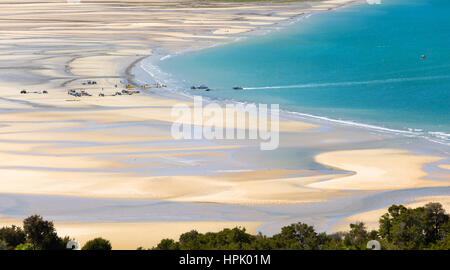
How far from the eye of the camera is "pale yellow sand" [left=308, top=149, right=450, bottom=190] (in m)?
34.3

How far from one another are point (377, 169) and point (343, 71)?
3800 cm

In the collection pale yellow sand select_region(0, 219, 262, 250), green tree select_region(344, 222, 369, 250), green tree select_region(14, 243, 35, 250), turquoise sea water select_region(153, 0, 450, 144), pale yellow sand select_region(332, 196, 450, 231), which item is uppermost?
turquoise sea water select_region(153, 0, 450, 144)

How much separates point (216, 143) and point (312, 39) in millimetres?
59390

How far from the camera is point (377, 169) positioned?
121 feet

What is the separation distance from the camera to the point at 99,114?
52.3 metres

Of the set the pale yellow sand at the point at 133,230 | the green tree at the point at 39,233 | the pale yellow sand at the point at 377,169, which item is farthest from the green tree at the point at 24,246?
the pale yellow sand at the point at 377,169

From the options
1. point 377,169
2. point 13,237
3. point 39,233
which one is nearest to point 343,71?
point 377,169

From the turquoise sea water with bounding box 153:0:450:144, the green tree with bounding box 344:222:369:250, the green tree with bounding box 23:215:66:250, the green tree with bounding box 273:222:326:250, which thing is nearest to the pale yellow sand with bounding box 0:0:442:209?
the turquoise sea water with bounding box 153:0:450:144

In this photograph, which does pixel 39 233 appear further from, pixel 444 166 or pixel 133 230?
pixel 444 166

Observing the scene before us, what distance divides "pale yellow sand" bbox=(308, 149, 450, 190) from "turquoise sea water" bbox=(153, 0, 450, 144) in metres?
6.16

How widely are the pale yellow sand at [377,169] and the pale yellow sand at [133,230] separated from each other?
298 inches

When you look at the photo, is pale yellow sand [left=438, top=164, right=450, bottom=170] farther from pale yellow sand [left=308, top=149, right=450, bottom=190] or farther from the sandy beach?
pale yellow sand [left=308, top=149, right=450, bottom=190]
